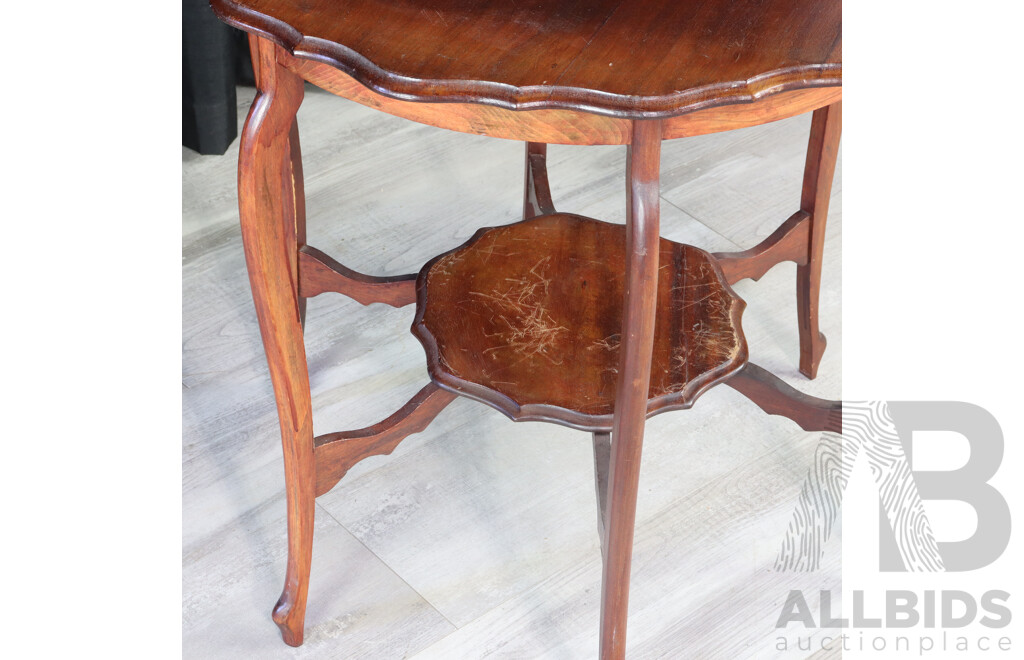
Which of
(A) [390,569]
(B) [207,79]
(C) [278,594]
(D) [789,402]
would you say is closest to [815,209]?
(D) [789,402]

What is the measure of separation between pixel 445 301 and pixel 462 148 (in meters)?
0.82

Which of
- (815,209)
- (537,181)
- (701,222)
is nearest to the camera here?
(815,209)

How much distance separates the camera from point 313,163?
193 centimetres

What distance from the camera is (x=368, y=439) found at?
117cm

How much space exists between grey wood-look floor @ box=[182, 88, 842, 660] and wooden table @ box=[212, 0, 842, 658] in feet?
0.35

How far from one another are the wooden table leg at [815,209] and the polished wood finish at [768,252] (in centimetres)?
1

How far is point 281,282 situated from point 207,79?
1039 mm

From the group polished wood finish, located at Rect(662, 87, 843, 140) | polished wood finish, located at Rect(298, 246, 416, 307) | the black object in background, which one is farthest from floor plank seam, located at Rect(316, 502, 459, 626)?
the black object in background

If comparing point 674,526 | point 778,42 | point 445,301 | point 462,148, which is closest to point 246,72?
point 462,148

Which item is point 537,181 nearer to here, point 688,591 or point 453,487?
point 453,487

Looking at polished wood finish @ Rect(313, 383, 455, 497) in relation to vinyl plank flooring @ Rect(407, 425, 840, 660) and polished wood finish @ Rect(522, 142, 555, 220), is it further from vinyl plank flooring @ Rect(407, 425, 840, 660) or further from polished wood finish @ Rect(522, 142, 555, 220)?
polished wood finish @ Rect(522, 142, 555, 220)

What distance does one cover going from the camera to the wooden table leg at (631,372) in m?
0.83
